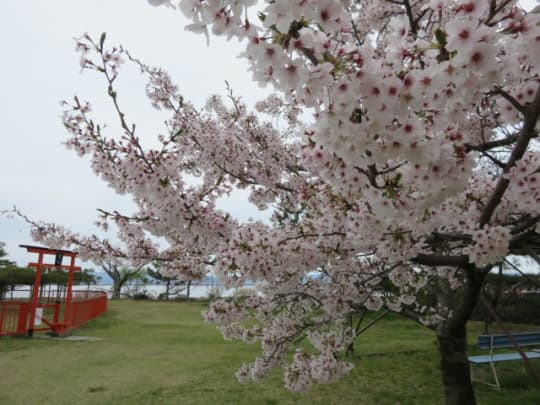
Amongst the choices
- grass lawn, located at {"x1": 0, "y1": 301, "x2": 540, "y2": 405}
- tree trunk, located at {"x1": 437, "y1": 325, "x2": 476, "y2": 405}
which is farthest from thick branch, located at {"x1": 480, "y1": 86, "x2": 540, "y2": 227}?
grass lawn, located at {"x1": 0, "y1": 301, "x2": 540, "y2": 405}

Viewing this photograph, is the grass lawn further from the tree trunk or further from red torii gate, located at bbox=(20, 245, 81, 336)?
the tree trunk

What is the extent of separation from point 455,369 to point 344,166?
2781mm

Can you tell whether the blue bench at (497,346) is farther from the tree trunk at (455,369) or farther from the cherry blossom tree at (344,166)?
the tree trunk at (455,369)

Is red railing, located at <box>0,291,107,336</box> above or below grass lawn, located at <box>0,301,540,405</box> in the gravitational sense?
above

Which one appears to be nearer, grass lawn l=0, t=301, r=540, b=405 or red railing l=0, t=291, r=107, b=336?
grass lawn l=0, t=301, r=540, b=405

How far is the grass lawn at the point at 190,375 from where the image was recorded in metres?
4.80

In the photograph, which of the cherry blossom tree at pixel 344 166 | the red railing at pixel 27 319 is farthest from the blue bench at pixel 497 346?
the red railing at pixel 27 319

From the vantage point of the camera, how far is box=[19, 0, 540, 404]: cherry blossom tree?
1.15m

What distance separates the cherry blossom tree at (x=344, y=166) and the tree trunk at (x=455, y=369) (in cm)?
1

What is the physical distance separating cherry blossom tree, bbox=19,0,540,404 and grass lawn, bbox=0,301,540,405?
157cm

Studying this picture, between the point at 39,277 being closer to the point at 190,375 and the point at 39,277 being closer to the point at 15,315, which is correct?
the point at 15,315

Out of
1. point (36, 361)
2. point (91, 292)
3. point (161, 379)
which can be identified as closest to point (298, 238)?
point (161, 379)

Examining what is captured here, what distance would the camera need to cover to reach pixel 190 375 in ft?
19.4

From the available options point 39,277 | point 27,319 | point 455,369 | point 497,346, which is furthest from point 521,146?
point 27,319
